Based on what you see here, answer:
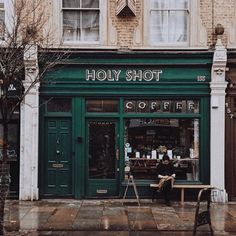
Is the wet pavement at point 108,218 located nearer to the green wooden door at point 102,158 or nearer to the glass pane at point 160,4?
the green wooden door at point 102,158

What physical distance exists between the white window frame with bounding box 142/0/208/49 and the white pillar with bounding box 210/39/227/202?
0.57 m

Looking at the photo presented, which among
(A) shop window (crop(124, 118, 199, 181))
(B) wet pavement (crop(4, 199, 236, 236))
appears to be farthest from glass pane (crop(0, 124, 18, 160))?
(A) shop window (crop(124, 118, 199, 181))

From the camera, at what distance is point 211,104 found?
50.5 feet

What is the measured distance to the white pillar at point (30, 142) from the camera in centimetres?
1524

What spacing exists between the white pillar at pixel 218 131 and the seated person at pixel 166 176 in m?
1.23

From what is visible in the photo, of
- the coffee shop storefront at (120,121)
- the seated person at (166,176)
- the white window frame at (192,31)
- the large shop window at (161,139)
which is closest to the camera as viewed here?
the seated person at (166,176)

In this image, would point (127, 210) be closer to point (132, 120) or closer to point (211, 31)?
point (132, 120)

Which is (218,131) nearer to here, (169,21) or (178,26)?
(178,26)

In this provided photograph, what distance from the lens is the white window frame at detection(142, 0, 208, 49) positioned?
15.6m

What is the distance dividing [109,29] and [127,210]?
5.37m

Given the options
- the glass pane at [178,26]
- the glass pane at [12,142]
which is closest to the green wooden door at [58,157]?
the glass pane at [12,142]

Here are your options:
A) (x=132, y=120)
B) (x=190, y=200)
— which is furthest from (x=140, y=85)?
(x=190, y=200)

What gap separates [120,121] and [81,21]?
3225mm

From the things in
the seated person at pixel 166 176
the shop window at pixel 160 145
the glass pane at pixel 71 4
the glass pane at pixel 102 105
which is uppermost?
the glass pane at pixel 71 4
